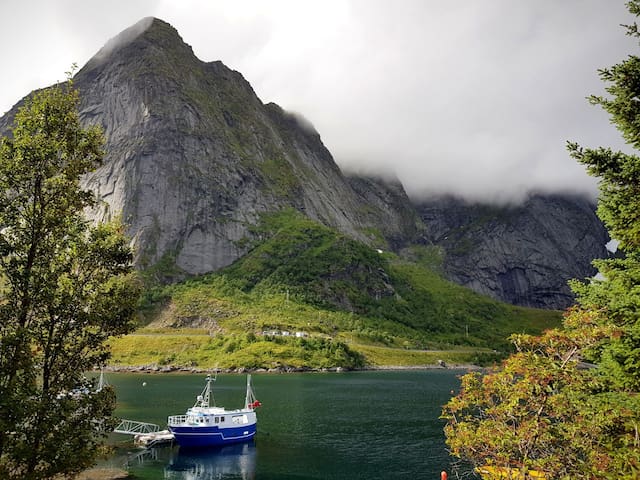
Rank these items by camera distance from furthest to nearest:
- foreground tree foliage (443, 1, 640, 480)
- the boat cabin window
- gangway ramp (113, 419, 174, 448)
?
the boat cabin window < gangway ramp (113, 419, 174, 448) < foreground tree foliage (443, 1, 640, 480)

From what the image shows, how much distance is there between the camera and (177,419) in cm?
6719

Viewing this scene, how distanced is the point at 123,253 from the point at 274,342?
552 feet

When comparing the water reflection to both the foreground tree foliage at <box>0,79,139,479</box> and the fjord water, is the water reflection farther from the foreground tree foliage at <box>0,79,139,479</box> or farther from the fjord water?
the foreground tree foliage at <box>0,79,139,479</box>

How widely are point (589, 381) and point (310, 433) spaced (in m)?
56.1

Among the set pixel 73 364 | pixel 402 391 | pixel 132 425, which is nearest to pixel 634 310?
pixel 73 364

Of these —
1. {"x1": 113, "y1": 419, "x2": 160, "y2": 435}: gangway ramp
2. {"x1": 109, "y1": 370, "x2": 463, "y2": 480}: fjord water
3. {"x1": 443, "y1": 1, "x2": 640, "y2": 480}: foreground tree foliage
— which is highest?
{"x1": 443, "y1": 1, "x2": 640, "y2": 480}: foreground tree foliage

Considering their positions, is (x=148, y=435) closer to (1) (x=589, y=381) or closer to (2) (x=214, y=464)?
(2) (x=214, y=464)

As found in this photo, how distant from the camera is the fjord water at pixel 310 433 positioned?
52.1m

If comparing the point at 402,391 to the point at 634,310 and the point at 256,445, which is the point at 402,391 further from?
the point at 634,310

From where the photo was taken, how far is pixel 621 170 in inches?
867

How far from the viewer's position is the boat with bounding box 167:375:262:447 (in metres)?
61.0

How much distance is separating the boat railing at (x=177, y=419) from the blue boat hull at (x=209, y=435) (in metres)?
2.34

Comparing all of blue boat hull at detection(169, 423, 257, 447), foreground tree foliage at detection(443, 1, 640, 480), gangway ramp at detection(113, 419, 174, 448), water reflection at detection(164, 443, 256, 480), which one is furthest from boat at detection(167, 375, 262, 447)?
foreground tree foliage at detection(443, 1, 640, 480)

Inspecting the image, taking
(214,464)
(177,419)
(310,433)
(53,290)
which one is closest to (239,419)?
(177,419)
